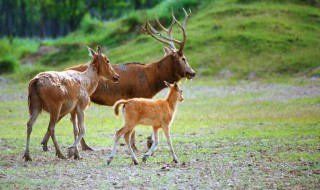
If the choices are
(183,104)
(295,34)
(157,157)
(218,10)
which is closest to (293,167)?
(157,157)

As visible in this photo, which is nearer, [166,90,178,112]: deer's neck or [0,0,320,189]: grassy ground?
[0,0,320,189]: grassy ground

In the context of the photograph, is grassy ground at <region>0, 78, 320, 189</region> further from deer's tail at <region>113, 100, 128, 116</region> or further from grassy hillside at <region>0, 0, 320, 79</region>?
grassy hillside at <region>0, 0, 320, 79</region>

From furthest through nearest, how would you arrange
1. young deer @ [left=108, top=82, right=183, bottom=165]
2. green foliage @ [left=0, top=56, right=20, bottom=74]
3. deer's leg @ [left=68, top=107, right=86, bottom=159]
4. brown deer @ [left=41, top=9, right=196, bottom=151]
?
green foliage @ [left=0, top=56, right=20, bottom=74] < brown deer @ [left=41, top=9, right=196, bottom=151] < deer's leg @ [left=68, top=107, right=86, bottom=159] < young deer @ [left=108, top=82, right=183, bottom=165]

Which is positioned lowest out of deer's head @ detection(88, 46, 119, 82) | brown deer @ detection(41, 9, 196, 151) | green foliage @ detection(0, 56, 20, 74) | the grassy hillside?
green foliage @ detection(0, 56, 20, 74)

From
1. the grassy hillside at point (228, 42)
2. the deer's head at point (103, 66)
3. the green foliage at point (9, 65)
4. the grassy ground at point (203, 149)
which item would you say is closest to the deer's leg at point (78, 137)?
the grassy ground at point (203, 149)

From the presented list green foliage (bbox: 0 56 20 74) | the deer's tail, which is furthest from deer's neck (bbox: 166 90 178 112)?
green foliage (bbox: 0 56 20 74)

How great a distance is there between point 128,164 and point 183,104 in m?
13.9

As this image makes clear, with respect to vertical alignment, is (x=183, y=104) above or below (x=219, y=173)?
below

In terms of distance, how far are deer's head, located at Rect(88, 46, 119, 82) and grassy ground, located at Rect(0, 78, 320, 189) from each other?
5.56ft

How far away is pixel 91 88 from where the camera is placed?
1555cm

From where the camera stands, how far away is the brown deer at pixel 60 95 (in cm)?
1394

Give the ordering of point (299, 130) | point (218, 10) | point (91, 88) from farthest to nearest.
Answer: point (218, 10) → point (299, 130) → point (91, 88)

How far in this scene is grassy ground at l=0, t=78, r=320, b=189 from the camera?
37.8 feet

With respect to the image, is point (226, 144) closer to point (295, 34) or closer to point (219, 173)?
point (219, 173)
